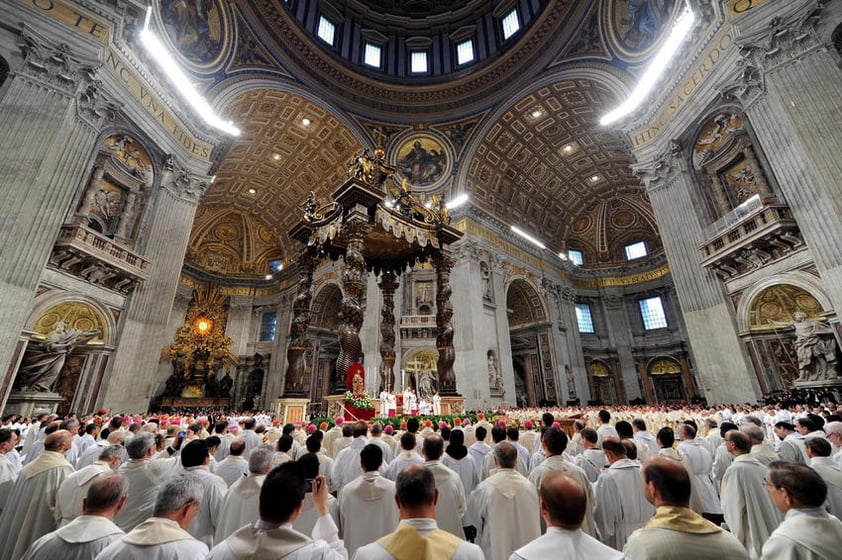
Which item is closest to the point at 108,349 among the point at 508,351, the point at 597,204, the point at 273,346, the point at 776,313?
the point at 273,346

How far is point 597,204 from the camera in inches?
901

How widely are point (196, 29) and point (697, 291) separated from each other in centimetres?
1889

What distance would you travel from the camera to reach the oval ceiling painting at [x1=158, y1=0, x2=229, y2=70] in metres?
11.5

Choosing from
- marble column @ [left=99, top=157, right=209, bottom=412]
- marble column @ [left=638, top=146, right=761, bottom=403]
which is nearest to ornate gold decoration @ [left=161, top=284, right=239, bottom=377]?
marble column @ [left=99, top=157, right=209, bottom=412]

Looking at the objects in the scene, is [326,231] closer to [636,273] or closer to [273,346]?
[273,346]

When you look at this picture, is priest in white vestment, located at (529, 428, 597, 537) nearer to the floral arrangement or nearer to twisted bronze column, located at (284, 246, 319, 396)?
the floral arrangement

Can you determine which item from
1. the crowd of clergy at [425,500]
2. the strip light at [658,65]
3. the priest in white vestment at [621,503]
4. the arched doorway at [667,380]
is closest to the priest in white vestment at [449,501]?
the crowd of clergy at [425,500]

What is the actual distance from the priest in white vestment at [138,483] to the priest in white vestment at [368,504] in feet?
4.49

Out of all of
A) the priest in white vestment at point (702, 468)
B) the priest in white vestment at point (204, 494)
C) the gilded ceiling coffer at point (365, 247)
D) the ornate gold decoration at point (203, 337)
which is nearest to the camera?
the priest in white vestment at point (204, 494)

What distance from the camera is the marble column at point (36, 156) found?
7148 millimetres

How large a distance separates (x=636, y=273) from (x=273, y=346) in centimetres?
2305

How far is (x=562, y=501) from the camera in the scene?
1371 millimetres

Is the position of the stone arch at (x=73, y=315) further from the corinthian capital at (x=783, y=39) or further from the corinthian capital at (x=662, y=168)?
the corinthian capital at (x=783, y=39)

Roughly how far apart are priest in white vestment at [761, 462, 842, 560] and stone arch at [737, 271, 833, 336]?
9213 millimetres
